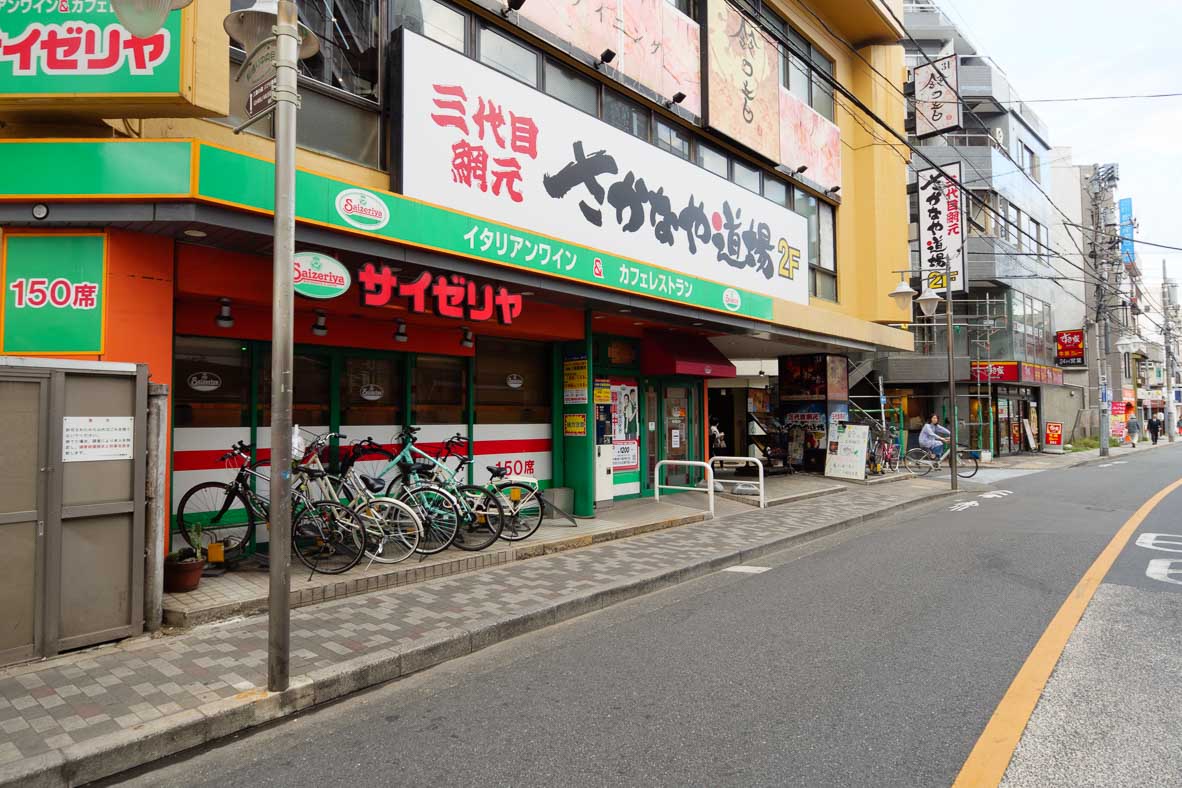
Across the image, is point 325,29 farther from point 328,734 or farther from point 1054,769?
point 1054,769

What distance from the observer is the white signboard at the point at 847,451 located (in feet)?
53.8

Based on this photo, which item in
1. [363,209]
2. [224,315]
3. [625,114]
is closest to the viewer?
[363,209]

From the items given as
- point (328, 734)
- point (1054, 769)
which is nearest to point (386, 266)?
point (328, 734)

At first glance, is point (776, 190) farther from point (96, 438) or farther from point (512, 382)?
point (96, 438)

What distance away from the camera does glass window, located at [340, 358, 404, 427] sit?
8453mm

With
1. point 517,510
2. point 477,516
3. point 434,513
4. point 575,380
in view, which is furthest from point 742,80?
point 434,513

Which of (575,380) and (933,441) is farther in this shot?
(933,441)

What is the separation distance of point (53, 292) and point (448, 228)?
3475mm

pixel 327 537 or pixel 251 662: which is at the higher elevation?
pixel 327 537

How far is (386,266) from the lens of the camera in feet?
22.8

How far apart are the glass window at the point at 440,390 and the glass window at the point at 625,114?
16.6 feet

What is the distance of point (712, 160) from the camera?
13781 millimetres

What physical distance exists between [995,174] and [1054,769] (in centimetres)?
3307

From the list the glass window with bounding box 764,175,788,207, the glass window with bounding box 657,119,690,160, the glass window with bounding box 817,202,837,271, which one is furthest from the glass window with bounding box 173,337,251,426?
the glass window with bounding box 817,202,837,271
